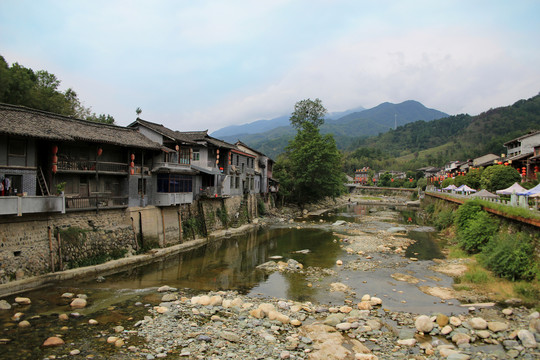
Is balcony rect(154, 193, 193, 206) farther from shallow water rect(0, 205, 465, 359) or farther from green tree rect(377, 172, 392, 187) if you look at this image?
green tree rect(377, 172, 392, 187)

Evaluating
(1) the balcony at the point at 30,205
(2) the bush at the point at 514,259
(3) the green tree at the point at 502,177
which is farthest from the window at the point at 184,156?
(3) the green tree at the point at 502,177

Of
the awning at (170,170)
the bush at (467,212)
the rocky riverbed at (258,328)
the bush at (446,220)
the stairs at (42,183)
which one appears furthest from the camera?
the bush at (446,220)

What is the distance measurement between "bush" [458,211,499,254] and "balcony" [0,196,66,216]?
28.5 m

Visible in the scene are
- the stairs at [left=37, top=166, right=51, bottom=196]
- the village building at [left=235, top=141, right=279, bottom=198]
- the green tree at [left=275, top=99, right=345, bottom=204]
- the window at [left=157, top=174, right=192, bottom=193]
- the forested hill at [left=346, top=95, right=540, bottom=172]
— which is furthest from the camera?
the forested hill at [left=346, top=95, right=540, bottom=172]

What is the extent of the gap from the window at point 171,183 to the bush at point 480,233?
79.4 ft

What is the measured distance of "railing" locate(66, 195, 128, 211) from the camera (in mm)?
20750

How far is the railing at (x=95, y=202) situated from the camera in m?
20.8

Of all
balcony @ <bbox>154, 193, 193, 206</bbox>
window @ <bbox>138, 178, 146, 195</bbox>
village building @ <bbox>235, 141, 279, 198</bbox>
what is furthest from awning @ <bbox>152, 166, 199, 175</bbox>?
village building @ <bbox>235, 141, 279, 198</bbox>

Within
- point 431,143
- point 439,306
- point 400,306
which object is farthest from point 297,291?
point 431,143

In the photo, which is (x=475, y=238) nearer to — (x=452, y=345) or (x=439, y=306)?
(x=439, y=306)

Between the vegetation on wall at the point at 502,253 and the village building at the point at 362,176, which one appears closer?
the vegetation on wall at the point at 502,253

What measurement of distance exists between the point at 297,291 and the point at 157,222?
46.8 feet

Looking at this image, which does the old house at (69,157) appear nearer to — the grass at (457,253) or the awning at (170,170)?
the awning at (170,170)

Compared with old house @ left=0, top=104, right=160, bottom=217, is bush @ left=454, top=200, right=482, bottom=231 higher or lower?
lower
